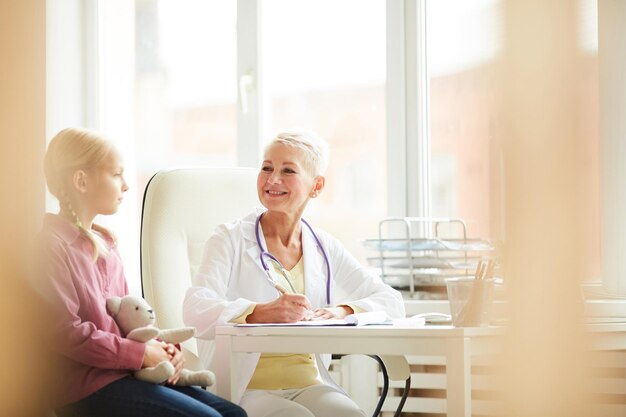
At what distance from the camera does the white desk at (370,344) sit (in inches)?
45.3

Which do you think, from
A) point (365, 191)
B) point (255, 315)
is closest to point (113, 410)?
point (255, 315)

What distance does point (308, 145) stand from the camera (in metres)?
1.83

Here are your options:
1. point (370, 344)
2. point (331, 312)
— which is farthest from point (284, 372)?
point (370, 344)

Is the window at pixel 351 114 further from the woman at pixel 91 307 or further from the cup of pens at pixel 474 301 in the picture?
the cup of pens at pixel 474 301

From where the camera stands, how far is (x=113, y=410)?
1275 millimetres

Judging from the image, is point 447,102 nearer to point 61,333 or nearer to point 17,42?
point 61,333

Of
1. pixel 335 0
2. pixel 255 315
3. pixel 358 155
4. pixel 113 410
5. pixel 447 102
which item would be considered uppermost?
pixel 335 0

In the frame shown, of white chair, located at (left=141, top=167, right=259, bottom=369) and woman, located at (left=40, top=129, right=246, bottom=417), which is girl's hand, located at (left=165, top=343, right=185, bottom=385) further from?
white chair, located at (left=141, top=167, right=259, bottom=369)

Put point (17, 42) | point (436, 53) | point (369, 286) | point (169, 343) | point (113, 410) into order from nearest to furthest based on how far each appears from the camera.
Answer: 1. point (17, 42)
2. point (113, 410)
3. point (169, 343)
4. point (369, 286)
5. point (436, 53)

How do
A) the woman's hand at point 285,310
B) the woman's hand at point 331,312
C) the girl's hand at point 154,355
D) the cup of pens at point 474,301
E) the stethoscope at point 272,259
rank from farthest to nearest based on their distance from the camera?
the stethoscope at point 272,259
the woman's hand at point 331,312
the woman's hand at point 285,310
the girl's hand at point 154,355
the cup of pens at point 474,301

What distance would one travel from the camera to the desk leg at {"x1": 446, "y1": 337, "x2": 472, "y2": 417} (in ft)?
3.68

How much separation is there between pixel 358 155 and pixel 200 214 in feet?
2.20

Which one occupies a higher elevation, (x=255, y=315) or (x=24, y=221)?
(x=24, y=221)

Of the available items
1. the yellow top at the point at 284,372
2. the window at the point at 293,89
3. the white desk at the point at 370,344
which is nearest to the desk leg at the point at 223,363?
the white desk at the point at 370,344
